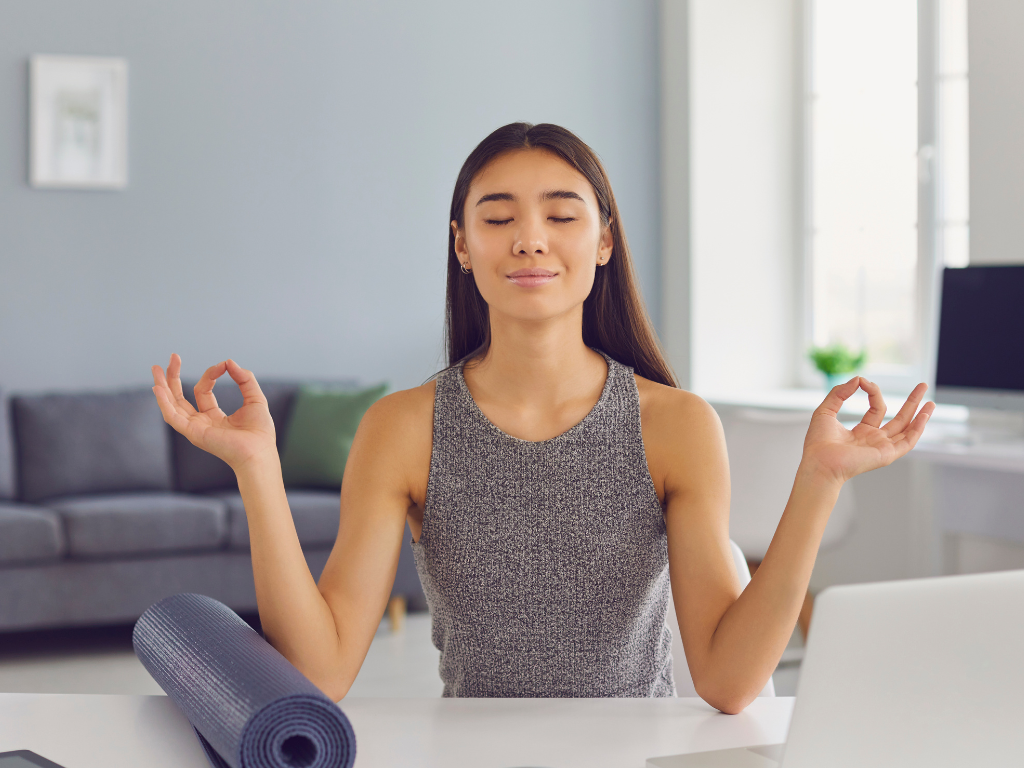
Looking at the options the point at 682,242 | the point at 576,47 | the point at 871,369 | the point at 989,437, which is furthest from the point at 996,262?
the point at 576,47

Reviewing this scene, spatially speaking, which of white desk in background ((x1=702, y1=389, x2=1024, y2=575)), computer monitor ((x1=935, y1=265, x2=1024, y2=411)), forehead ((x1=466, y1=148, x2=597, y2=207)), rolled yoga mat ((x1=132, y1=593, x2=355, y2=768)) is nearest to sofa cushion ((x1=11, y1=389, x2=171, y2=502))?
white desk in background ((x1=702, y1=389, x2=1024, y2=575))

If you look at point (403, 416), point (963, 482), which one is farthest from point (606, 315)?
point (963, 482)

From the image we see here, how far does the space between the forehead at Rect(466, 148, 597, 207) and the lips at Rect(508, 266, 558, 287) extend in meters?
0.10

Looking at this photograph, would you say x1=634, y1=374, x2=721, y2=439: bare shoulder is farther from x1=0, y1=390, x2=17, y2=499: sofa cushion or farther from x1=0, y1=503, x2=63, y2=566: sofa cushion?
x1=0, y1=390, x2=17, y2=499: sofa cushion

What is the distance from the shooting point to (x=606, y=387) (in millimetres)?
1338

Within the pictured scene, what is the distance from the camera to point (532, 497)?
1.26 m

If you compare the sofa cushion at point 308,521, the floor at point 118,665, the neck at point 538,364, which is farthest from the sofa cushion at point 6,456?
the neck at point 538,364

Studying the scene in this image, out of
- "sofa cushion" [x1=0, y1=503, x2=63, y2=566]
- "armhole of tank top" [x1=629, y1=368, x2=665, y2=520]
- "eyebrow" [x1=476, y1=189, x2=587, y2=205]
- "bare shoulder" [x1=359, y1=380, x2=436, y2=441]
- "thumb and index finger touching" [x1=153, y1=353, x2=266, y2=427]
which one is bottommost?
"sofa cushion" [x1=0, y1=503, x2=63, y2=566]

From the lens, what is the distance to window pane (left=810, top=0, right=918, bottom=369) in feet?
13.8

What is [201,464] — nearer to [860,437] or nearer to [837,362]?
[837,362]

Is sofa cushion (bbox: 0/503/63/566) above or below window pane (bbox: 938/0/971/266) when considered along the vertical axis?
below

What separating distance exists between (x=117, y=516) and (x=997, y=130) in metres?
3.17

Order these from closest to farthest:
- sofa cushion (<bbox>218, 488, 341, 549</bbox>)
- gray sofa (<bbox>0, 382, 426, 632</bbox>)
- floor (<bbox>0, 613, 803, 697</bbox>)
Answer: floor (<bbox>0, 613, 803, 697</bbox>), gray sofa (<bbox>0, 382, 426, 632</bbox>), sofa cushion (<bbox>218, 488, 341, 549</bbox>)

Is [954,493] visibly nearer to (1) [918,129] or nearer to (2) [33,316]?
(1) [918,129]
